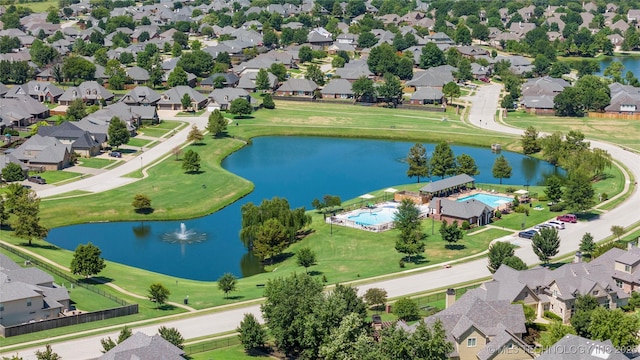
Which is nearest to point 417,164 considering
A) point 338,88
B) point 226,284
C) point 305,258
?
point 305,258

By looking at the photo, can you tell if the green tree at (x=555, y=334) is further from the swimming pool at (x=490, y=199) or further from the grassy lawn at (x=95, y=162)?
the grassy lawn at (x=95, y=162)

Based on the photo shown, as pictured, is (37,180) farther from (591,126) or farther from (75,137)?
(591,126)

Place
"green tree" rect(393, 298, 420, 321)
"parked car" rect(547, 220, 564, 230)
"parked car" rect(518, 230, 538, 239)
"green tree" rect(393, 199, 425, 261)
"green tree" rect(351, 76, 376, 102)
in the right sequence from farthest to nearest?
"green tree" rect(351, 76, 376, 102)
"parked car" rect(547, 220, 564, 230)
"parked car" rect(518, 230, 538, 239)
"green tree" rect(393, 199, 425, 261)
"green tree" rect(393, 298, 420, 321)

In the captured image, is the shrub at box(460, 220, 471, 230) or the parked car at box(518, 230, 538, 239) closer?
the parked car at box(518, 230, 538, 239)

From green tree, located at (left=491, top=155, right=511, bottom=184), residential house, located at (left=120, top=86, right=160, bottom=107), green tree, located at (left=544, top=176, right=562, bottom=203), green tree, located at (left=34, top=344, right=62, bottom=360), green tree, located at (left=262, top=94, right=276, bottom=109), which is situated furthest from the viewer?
green tree, located at (left=262, top=94, right=276, bottom=109)

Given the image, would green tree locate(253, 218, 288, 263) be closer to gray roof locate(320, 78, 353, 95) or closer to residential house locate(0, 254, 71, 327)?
residential house locate(0, 254, 71, 327)

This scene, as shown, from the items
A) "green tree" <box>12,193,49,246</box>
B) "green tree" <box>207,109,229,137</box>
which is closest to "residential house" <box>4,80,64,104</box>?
"green tree" <box>207,109,229,137</box>

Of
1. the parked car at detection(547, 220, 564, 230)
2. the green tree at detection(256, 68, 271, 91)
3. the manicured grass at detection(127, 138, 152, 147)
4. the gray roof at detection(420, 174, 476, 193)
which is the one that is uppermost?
the green tree at detection(256, 68, 271, 91)

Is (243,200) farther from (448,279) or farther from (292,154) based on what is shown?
(448,279)
